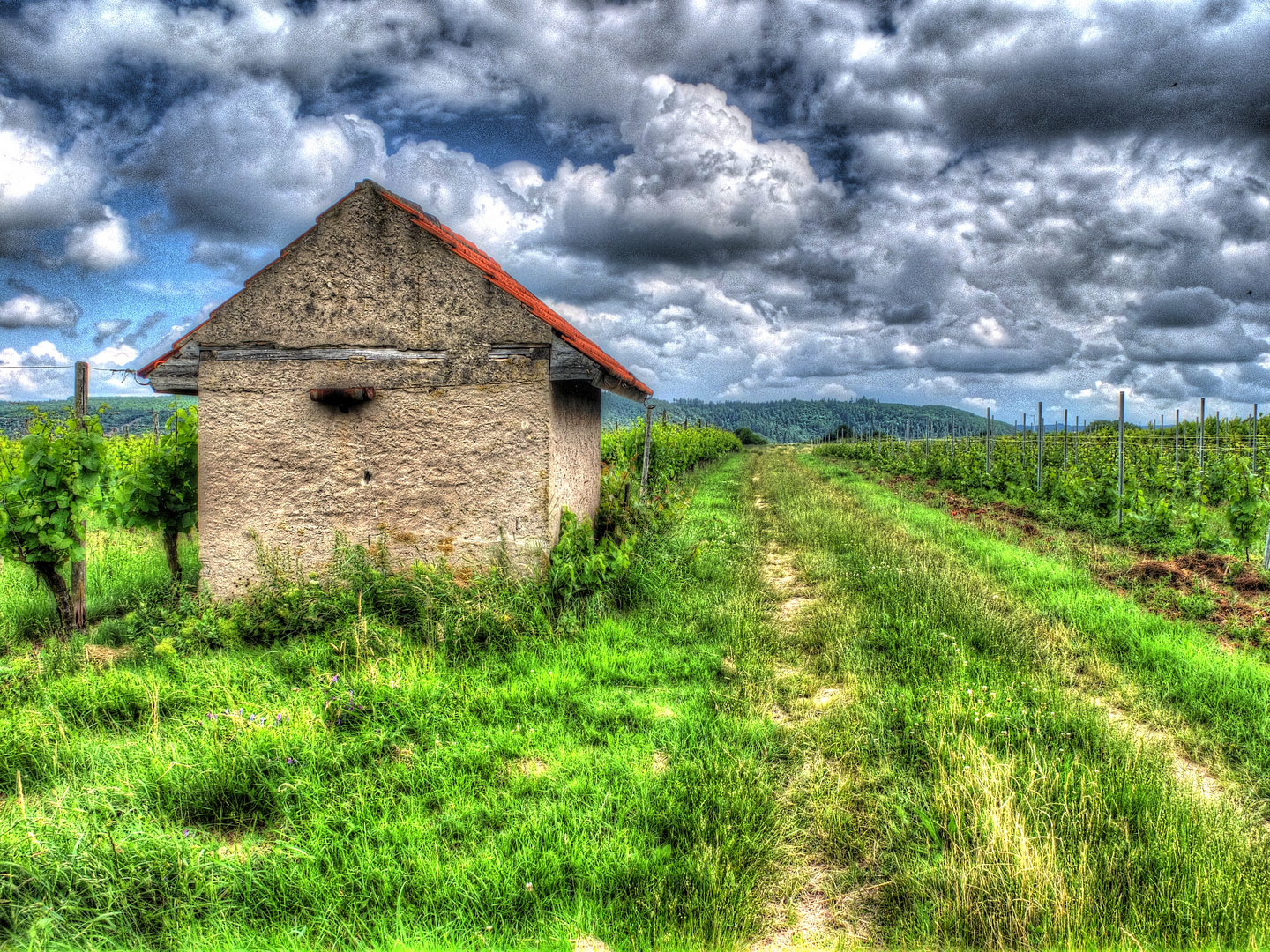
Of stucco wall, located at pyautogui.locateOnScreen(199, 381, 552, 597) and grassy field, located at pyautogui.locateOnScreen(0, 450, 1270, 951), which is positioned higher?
stucco wall, located at pyautogui.locateOnScreen(199, 381, 552, 597)

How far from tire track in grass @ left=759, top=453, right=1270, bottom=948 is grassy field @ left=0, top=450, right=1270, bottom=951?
2cm

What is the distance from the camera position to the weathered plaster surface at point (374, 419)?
5664 millimetres

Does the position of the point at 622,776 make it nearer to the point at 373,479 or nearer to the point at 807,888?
the point at 807,888

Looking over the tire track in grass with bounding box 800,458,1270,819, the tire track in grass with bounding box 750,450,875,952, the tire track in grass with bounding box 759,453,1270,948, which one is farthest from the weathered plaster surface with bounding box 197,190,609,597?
the tire track in grass with bounding box 800,458,1270,819

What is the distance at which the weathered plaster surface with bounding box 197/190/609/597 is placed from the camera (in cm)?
566

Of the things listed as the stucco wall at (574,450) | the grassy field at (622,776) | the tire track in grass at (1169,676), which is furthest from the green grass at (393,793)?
the tire track in grass at (1169,676)

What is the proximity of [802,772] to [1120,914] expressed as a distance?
137 cm

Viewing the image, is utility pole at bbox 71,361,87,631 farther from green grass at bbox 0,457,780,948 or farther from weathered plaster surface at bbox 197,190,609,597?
weathered plaster surface at bbox 197,190,609,597

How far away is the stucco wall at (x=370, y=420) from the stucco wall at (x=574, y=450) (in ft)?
1.03

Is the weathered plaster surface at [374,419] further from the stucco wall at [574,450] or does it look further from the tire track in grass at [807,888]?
the tire track in grass at [807,888]

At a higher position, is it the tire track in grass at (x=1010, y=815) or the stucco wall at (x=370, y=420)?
the stucco wall at (x=370, y=420)

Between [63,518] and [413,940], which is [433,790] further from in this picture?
A: [63,518]

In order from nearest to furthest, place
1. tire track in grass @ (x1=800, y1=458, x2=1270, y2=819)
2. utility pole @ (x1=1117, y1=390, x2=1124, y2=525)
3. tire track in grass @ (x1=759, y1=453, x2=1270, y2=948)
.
→ 1. tire track in grass @ (x1=759, y1=453, x2=1270, y2=948)
2. tire track in grass @ (x1=800, y1=458, x2=1270, y2=819)
3. utility pole @ (x1=1117, y1=390, x2=1124, y2=525)

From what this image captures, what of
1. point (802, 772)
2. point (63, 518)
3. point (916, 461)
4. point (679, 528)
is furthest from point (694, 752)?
point (916, 461)
